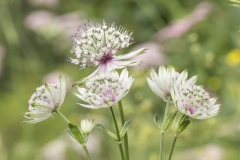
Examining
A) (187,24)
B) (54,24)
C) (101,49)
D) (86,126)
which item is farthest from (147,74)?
(86,126)

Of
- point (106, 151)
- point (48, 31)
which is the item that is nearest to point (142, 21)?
point (48, 31)

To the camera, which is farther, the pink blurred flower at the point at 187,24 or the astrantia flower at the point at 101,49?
the pink blurred flower at the point at 187,24

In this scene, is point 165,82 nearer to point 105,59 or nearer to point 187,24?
point 105,59

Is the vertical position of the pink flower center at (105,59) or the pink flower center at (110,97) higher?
the pink flower center at (105,59)

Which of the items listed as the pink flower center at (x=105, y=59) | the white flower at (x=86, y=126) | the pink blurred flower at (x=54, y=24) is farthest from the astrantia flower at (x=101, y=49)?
the pink blurred flower at (x=54, y=24)

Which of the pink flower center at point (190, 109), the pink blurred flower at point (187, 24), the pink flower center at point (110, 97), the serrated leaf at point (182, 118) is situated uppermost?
the pink blurred flower at point (187, 24)

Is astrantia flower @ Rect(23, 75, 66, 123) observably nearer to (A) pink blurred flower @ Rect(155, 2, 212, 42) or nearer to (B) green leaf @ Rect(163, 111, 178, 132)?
(B) green leaf @ Rect(163, 111, 178, 132)

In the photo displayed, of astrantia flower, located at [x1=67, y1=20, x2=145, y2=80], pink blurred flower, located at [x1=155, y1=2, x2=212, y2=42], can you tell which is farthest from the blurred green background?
astrantia flower, located at [x1=67, y1=20, x2=145, y2=80]

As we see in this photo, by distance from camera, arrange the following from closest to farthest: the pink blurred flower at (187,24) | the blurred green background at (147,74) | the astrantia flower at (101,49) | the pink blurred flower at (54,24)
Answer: the astrantia flower at (101,49), the blurred green background at (147,74), the pink blurred flower at (187,24), the pink blurred flower at (54,24)

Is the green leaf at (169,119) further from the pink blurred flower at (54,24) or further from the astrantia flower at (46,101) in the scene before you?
the pink blurred flower at (54,24)
